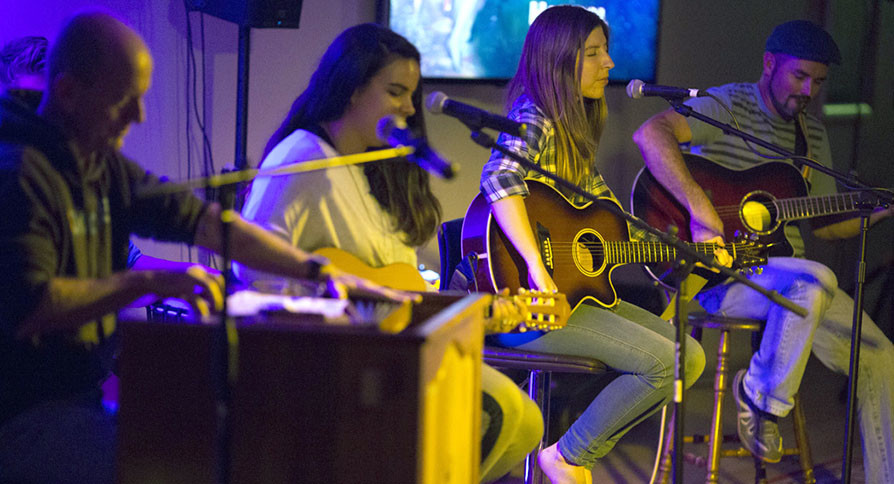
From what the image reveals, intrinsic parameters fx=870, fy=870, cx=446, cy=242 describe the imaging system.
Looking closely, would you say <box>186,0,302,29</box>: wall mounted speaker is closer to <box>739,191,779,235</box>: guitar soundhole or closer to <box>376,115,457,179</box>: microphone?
<box>376,115,457,179</box>: microphone

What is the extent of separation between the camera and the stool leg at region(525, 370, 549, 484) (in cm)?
305

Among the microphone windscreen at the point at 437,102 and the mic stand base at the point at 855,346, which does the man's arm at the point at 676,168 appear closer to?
the mic stand base at the point at 855,346

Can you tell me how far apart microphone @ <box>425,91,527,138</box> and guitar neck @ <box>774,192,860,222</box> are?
185 centimetres

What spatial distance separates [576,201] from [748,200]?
0.97 metres

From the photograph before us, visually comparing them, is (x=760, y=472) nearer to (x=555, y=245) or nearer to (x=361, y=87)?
(x=555, y=245)

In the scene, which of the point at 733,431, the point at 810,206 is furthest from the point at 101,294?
the point at 733,431

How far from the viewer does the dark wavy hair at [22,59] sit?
8.30 feet

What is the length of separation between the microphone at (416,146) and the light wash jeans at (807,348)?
1924 mm

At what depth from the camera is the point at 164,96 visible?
3885 mm

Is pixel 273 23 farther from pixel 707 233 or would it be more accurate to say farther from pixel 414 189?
pixel 707 233

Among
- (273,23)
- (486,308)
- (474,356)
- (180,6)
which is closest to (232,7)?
(273,23)

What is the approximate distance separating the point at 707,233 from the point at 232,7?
2.14 meters

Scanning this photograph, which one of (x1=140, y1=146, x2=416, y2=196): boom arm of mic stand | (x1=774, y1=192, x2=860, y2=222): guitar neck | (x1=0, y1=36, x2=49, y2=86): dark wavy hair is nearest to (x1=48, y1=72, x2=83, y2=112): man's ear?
(x1=140, y1=146, x2=416, y2=196): boom arm of mic stand

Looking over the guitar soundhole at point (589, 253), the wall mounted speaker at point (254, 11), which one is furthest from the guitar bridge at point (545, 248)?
the wall mounted speaker at point (254, 11)
